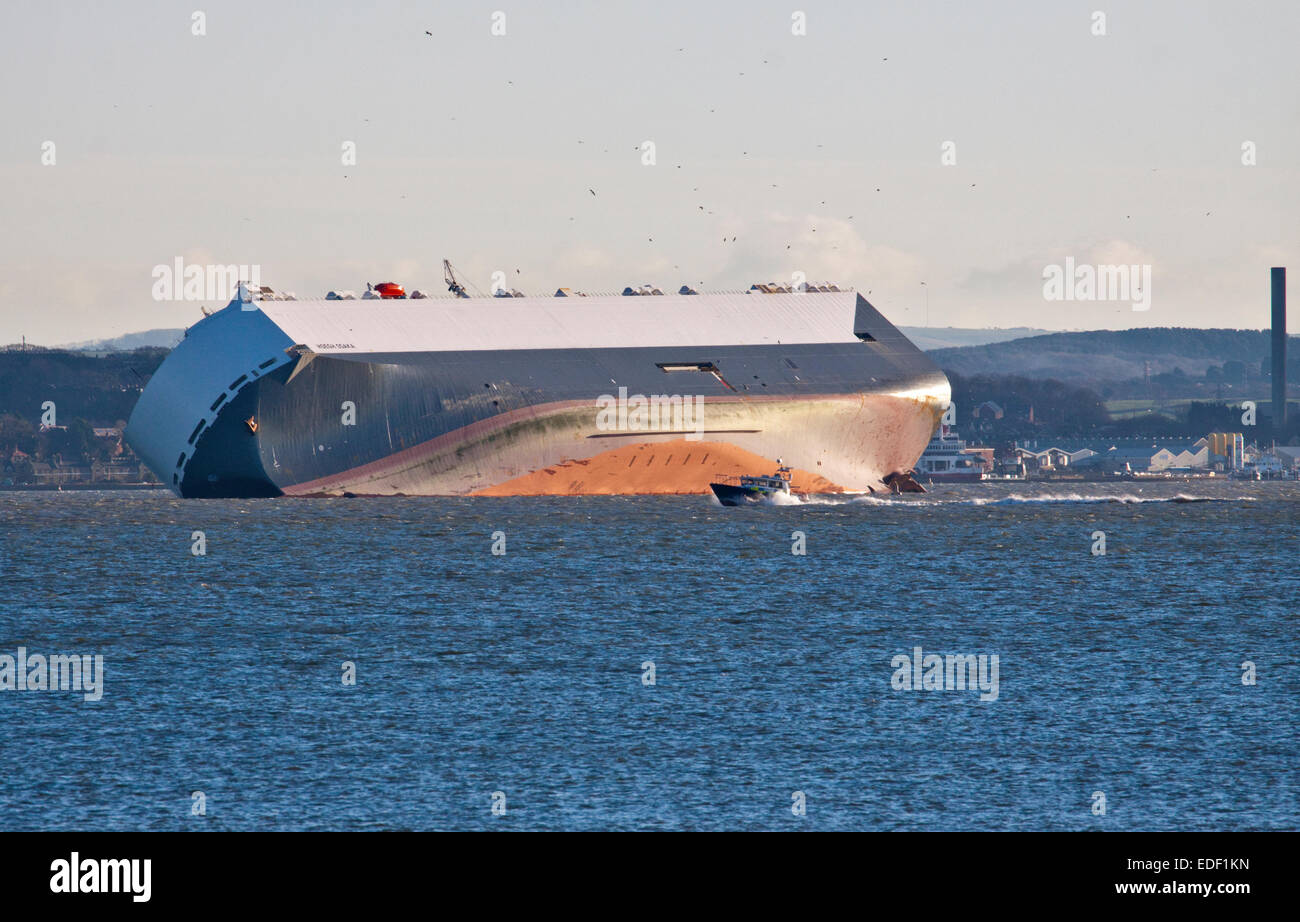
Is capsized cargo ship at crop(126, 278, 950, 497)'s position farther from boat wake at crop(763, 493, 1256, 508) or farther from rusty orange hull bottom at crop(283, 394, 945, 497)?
boat wake at crop(763, 493, 1256, 508)

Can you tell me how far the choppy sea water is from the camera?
2589 centimetres

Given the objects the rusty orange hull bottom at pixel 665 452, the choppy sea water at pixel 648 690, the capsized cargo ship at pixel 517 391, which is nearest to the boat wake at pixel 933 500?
the rusty orange hull bottom at pixel 665 452

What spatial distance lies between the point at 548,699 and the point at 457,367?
85.0 metres

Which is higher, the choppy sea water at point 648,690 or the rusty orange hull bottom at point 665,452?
the rusty orange hull bottom at point 665,452

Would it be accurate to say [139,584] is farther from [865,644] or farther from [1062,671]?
[1062,671]

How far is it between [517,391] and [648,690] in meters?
84.6

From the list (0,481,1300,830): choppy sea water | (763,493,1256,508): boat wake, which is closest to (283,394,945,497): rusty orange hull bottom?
(763,493,1256,508): boat wake

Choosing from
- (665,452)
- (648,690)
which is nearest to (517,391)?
(665,452)

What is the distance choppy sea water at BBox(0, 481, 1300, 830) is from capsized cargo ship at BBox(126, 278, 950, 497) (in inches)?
1271

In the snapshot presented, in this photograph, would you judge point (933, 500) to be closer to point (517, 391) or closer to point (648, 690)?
point (517, 391)

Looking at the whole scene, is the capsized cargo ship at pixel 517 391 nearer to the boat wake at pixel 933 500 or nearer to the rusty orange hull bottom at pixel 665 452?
the rusty orange hull bottom at pixel 665 452

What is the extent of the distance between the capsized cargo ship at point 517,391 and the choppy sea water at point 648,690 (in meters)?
32.3

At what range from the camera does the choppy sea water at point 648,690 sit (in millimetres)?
25891

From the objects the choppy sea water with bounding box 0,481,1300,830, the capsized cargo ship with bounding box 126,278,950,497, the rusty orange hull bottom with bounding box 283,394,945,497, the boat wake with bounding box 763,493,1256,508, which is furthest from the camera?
the boat wake with bounding box 763,493,1256,508
